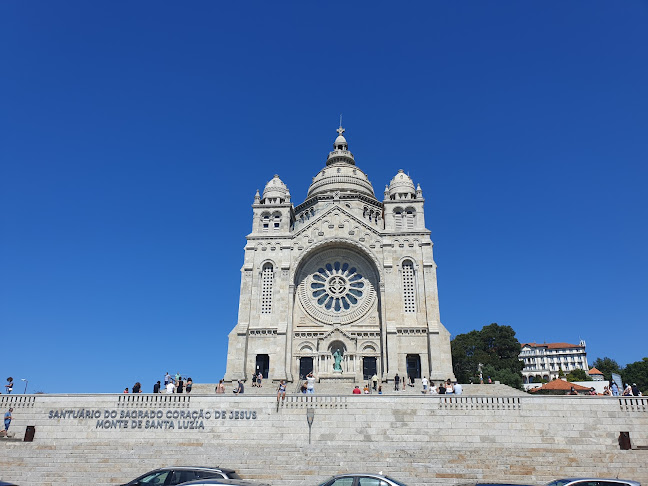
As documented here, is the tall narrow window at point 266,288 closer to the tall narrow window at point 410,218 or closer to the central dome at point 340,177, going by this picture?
the tall narrow window at point 410,218

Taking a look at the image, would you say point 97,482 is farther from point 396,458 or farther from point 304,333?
point 304,333

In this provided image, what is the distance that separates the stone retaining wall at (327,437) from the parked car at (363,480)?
19.9 ft

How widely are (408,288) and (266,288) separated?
11919 millimetres

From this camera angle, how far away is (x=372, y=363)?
38.2 metres

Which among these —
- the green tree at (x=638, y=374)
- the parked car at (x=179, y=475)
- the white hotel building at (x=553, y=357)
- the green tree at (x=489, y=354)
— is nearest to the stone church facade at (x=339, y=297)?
the green tree at (x=489, y=354)

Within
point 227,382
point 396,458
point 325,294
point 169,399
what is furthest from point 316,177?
point 396,458

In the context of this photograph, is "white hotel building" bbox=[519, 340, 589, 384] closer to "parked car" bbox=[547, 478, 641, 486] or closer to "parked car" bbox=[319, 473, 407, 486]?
"parked car" bbox=[547, 478, 641, 486]

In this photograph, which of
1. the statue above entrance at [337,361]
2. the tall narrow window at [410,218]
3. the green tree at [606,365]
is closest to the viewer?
the statue above entrance at [337,361]

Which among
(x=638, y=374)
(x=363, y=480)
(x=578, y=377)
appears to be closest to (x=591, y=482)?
(x=363, y=480)

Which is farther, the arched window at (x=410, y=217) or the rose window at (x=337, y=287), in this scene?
the arched window at (x=410, y=217)

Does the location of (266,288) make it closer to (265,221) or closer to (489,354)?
(265,221)

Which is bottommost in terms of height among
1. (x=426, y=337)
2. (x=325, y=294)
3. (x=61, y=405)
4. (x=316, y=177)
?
(x=61, y=405)

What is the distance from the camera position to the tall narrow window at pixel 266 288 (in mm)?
39734

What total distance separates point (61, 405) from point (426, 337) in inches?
993
